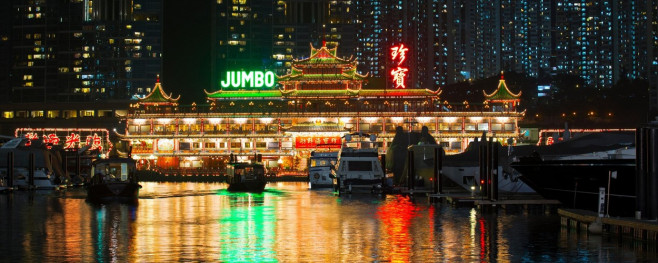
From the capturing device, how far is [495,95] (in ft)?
427

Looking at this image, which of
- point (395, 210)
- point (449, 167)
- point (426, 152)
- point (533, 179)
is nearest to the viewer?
point (533, 179)

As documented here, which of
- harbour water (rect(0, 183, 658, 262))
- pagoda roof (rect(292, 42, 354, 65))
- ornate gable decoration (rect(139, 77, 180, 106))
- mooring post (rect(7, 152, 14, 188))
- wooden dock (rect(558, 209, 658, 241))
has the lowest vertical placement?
harbour water (rect(0, 183, 658, 262))

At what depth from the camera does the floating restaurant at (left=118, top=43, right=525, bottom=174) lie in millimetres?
125438

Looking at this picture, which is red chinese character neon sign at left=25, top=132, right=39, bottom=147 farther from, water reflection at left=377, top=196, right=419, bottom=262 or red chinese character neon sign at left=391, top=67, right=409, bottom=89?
red chinese character neon sign at left=391, top=67, right=409, bottom=89

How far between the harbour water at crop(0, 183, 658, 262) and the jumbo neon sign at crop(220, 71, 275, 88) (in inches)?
3034

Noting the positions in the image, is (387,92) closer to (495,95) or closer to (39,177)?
(495,95)

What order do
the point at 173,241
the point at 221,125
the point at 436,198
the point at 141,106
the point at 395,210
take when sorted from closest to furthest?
the point at 173,241
the point at 395,210
the point at 436,198
the point at 221,125
the point at 141,106

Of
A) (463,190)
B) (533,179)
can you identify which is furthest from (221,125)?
(533,179)

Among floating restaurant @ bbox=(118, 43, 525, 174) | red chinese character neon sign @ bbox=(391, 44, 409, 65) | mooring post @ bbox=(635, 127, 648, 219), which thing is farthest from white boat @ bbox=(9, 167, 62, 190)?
red chinese character neon sign @ bbox=(391, 44, 409, 65)

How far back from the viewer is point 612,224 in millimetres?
35281

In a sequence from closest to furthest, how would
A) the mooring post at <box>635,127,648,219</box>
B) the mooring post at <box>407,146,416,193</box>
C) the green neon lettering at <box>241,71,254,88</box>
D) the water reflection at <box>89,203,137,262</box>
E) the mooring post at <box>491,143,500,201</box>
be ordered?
1. the water reflection at <box>89,203,137,262</box>
2. the mooring post at <box>635,127,648,219</box>
3. the mooring post at <box>491,143,500,201</box>
4. the mooring post at <box>407,146,416,193</box>
5. the green neon lettering at <box>241,71,254,88</box>

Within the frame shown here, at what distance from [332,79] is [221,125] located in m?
16.5

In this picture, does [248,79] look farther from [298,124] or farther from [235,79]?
[298,124]

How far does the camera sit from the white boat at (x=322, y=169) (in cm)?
7806
